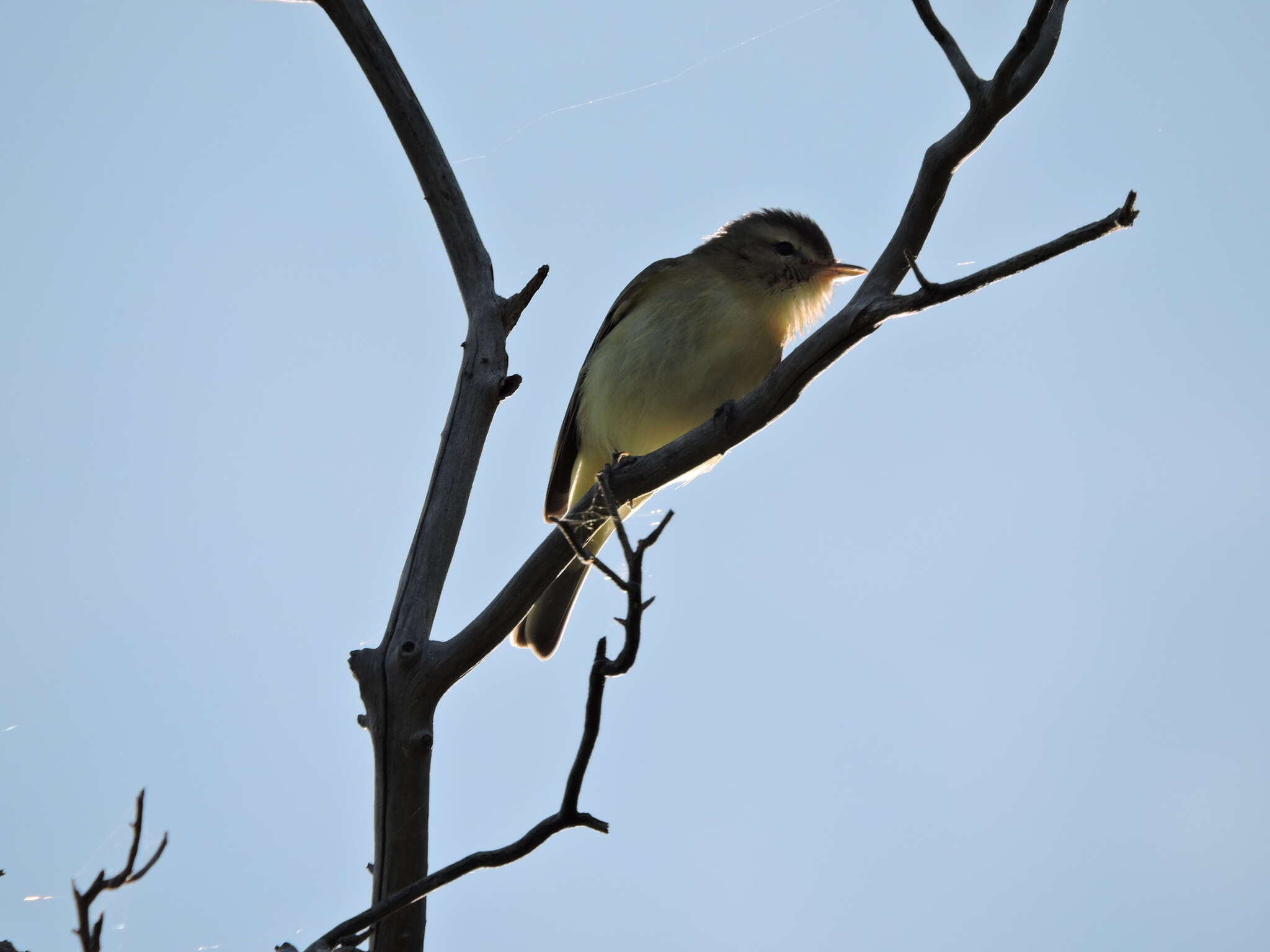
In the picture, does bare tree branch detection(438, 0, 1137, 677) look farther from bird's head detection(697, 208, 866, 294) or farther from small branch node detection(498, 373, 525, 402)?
bird's head detection(697, 208, 866, 294)

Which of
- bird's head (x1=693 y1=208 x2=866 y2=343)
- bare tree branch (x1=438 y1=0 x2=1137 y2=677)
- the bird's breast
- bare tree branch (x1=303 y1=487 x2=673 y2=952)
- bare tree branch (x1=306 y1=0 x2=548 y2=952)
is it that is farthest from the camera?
bird's head (x1=693 y1=208 x2=866 y2=343)

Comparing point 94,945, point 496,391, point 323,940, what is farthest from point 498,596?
point 94,945

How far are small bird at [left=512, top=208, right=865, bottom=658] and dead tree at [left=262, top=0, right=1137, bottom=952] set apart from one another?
0.76 meters

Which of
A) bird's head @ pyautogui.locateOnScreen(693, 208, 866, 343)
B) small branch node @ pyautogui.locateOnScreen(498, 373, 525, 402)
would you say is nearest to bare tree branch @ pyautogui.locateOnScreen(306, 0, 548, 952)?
small branch node @ pyautogui.locateOnScreen(498, 373, 525, 402)

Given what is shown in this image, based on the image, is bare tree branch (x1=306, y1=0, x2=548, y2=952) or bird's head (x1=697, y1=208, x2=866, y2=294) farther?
bird's head (x1=697, y1=208, x2=866, y2=294)

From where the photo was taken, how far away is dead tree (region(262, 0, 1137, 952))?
8.98ft

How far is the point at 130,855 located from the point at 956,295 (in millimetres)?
2210

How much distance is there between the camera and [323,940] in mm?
2350

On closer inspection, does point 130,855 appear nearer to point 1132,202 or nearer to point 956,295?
point 956,295

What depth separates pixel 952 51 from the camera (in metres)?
2.88

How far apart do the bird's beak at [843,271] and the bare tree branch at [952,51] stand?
1812 millimetres

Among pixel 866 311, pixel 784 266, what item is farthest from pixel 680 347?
pixel 866 311

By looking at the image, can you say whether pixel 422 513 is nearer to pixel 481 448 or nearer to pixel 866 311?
pixel 481 448

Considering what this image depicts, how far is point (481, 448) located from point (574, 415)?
1394 millimetres
